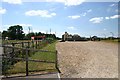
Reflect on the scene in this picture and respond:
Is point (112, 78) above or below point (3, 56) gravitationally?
below

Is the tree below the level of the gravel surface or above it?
above

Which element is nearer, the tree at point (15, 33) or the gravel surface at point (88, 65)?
the gravel surface at point (88, 65)

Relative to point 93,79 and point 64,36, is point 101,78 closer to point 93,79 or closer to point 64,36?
point 93,79

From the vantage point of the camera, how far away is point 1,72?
884 centimetres

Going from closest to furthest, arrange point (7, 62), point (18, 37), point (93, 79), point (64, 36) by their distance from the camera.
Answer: point (93, 79) < point (7, 62) < point (64, 36) < point (18, 37)

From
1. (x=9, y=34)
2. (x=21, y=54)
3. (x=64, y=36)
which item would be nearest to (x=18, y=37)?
(x=9, y=34)

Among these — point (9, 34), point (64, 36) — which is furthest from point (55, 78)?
point (9, 34)

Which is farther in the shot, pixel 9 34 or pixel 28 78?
pixel 9 34

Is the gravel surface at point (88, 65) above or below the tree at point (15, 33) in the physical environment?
below

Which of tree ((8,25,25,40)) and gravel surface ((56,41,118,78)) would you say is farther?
tree ((8,25,25,40))

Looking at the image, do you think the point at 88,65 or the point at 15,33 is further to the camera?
the point at 15,33

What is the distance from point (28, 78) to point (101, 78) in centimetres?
291

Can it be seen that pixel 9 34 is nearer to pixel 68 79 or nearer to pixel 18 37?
pixel 18 37

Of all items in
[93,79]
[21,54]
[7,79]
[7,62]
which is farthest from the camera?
[21,54]
